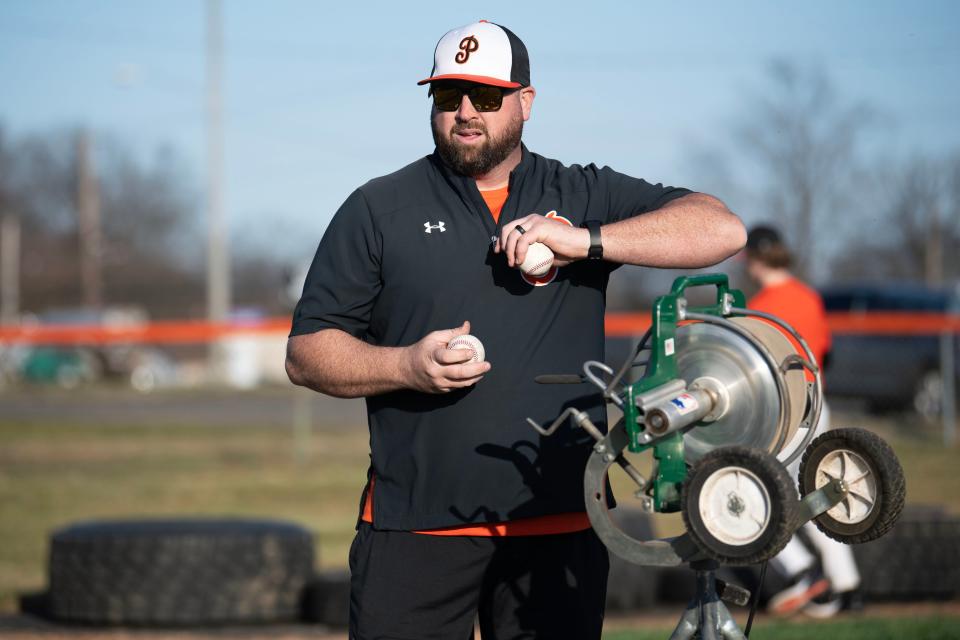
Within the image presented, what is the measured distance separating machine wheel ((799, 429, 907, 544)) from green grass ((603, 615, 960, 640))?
3500mm

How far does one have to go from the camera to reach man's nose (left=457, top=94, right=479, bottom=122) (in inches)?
137

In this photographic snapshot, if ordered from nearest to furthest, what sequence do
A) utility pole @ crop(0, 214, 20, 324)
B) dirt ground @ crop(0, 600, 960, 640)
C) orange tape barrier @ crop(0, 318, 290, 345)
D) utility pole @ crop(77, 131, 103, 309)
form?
dirt ground @ crop(0, 600, 960, 640)
orange tape barrier @ crop(0, 318, 290, 345)
utility pole @ crop(77, 131, 103, 309)
utility pole @ crop(0, 214, 20, 324)

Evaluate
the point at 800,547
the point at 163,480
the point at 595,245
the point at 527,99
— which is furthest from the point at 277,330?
the point at 595,245

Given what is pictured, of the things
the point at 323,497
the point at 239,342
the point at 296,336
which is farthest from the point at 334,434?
the point at 296,336

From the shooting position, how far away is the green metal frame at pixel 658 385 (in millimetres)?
2809

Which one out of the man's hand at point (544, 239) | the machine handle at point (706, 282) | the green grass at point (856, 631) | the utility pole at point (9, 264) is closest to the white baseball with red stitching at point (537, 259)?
the man's hand at point (544, 239)

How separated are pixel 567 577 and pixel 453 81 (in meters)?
1.41

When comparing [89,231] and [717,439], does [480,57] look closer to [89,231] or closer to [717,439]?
[717,439]

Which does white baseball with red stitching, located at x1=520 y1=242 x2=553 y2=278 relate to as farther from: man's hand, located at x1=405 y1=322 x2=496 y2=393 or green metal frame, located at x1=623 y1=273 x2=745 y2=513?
green metal frame, located at x1=623 y1=273 x2=745 y2=513

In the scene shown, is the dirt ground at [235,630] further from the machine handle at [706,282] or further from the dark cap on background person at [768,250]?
the machine handle at [706,282]

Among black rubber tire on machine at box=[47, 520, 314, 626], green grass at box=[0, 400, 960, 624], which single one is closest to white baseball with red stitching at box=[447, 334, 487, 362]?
black rubber tire on machine at box=[47, 520, 314, 626]

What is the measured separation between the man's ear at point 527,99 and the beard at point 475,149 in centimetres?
5

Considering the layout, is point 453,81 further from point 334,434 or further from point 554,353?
point 334,434

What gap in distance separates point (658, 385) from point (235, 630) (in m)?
4.88
